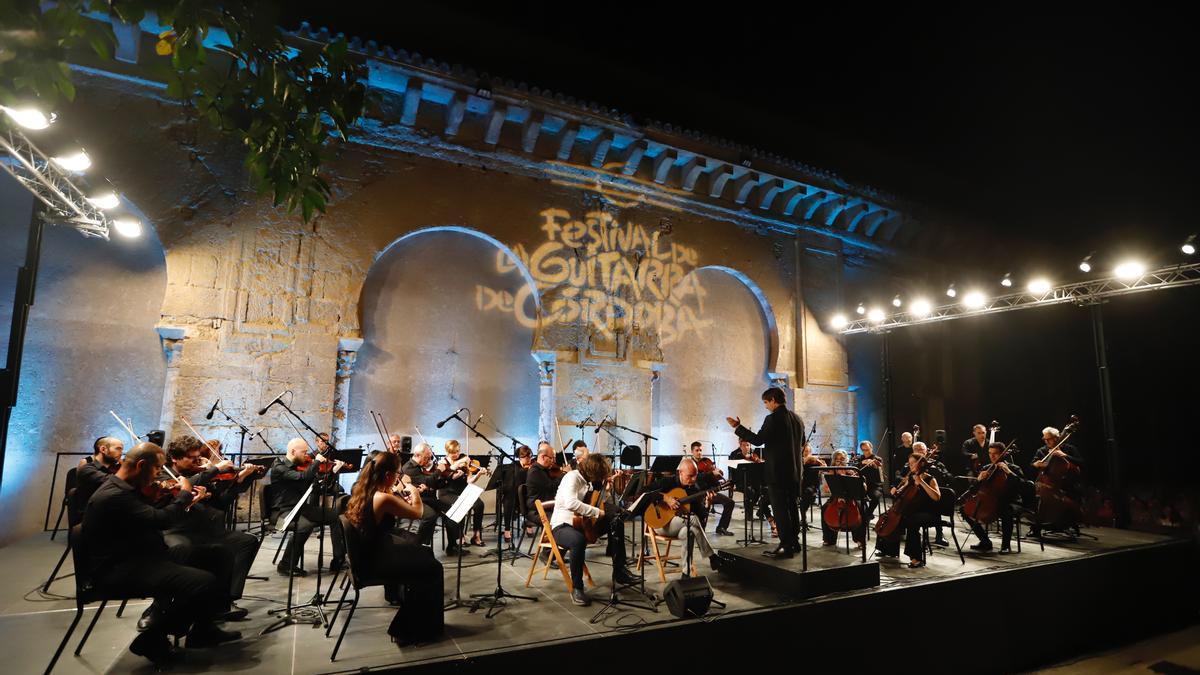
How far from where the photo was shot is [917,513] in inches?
270

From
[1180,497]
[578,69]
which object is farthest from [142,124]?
[1180,497]

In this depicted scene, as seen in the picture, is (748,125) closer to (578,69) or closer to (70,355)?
(578,69)

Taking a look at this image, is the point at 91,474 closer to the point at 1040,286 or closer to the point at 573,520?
Result: the point at 573,520

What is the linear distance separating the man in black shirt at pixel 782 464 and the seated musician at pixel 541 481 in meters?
2.37

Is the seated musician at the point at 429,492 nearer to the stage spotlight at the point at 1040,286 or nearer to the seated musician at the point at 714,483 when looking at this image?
the seated musician at the point at 714,483

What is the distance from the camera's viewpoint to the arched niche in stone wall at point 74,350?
25.9ft

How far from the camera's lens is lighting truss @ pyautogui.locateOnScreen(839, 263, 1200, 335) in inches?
353

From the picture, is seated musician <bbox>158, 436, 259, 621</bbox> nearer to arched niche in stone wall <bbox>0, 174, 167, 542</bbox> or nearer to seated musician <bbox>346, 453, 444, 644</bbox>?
seated musician <bbox>346, 453, 444, 644</bbox>

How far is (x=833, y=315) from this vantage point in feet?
46.0

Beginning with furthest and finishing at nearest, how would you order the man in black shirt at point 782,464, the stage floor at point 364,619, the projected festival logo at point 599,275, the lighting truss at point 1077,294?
the projected festival logo at point 599,275, the lighting truss at point 1077,294, the man in black shirt at point 782,464, the stage floor at point 364,619

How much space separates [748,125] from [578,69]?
4.38 metres

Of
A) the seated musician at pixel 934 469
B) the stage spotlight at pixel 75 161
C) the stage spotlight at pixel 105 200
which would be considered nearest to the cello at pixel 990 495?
the seated musician at pixel 934 469

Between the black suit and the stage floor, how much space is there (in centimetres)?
43

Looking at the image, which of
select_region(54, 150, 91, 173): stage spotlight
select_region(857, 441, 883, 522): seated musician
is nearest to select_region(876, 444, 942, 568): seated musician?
select_region(857, 441, 883, 522): seated musician
